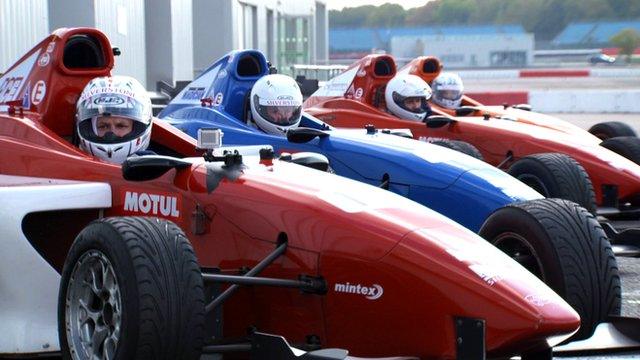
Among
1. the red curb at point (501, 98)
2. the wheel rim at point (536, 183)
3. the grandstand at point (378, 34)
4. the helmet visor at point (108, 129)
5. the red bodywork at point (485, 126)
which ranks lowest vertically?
the grandstand at point (378, 34)

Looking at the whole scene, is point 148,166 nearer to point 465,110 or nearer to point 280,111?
point 280,111

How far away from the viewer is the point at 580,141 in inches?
453

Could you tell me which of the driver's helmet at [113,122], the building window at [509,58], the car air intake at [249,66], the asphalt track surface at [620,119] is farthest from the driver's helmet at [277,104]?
the building window at [509,58]

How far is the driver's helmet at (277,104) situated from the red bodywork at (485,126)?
2.95m

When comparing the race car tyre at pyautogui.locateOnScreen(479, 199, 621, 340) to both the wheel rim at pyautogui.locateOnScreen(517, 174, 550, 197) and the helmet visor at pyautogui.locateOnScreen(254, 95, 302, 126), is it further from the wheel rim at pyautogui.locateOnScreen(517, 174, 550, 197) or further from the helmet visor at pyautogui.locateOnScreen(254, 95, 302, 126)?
the wheel rim at pyautogui.locateOnScreen(517, 174, 550, 197)

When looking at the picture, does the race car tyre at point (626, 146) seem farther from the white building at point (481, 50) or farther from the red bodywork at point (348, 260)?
the white building at point (481, 50)

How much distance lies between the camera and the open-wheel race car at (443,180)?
559 cm

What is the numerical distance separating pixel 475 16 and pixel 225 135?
8793 cm

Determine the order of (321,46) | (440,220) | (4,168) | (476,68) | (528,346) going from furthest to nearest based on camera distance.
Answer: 1. (476,68)
2. (321,46)
3. (4,168)
4. (440,220)
5. (528,346)

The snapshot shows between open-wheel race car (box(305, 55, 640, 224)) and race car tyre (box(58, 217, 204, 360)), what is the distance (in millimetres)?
5328

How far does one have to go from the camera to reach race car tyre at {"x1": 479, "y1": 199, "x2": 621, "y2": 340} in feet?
18.2

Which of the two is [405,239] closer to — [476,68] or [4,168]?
[4,168]

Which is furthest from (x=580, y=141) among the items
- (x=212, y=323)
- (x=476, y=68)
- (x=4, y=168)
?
(x=476, y=68)

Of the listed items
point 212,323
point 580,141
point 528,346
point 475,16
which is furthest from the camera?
point 475,16
